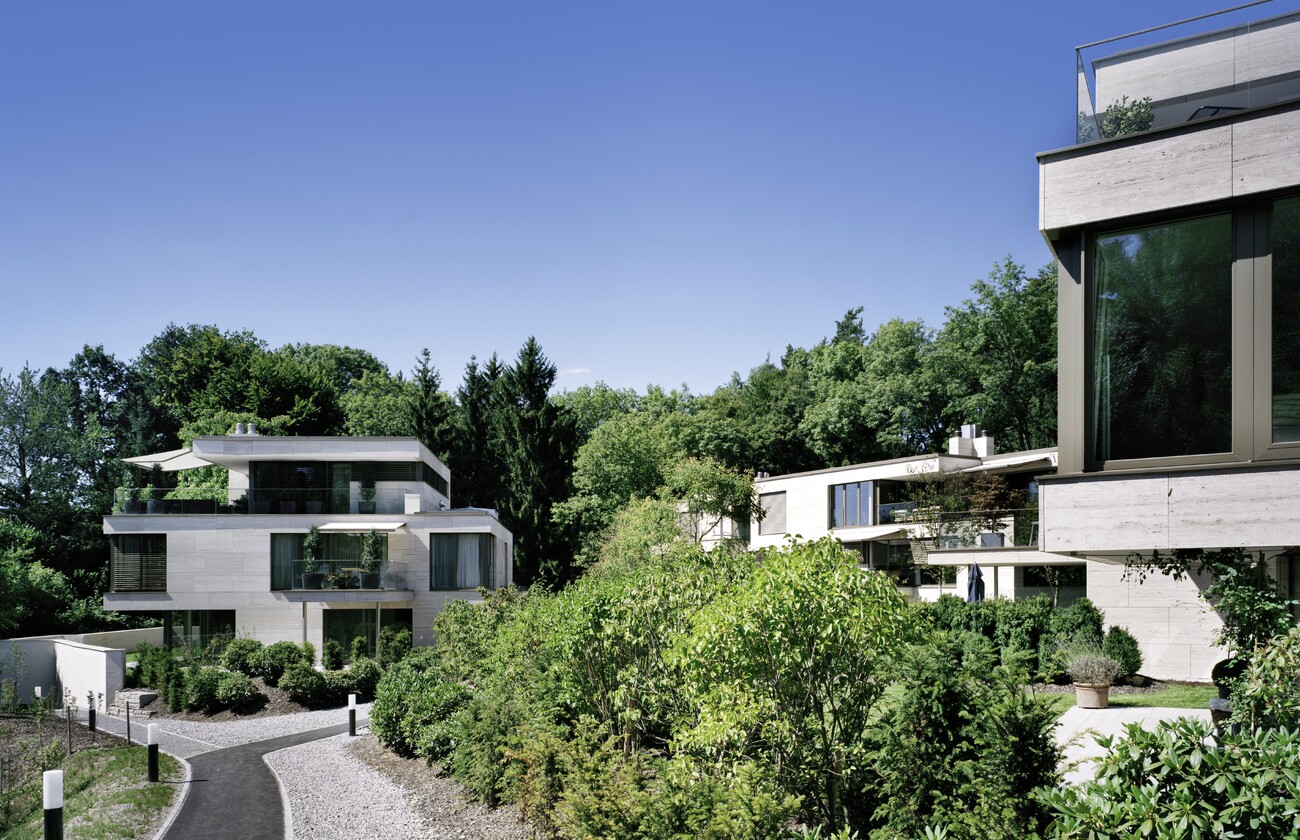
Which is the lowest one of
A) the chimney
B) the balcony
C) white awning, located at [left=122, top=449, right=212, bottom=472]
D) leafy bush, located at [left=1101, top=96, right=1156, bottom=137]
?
the balcony

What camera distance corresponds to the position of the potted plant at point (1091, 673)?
14.8 m

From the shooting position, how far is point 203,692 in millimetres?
25297

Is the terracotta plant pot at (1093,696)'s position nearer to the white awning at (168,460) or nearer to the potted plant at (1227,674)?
the potted plant at (1227,674)

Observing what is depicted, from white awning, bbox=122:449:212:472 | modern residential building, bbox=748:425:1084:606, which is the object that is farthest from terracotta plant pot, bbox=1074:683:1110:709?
white awning, bbox=122:449:212:472

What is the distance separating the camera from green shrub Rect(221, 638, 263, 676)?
27756 millimetres

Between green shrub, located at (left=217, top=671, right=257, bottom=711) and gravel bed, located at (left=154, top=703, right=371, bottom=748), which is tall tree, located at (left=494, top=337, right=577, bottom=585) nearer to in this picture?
green shrub, located at (left=217, top=671, right=257, bottom=711)

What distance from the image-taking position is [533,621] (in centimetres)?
1495

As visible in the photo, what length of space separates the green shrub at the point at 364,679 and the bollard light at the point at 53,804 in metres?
16.5

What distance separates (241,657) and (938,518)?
22.0 m

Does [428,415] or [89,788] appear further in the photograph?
[428,415]

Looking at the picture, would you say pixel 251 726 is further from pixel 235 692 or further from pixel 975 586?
pixel 975 586

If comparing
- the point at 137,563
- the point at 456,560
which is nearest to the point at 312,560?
the point at 456,560

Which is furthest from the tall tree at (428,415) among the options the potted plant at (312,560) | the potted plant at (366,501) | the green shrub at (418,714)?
the green shrub at (418,714)

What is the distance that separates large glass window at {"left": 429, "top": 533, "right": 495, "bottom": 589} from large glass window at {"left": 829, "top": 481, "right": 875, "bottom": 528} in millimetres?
14705
